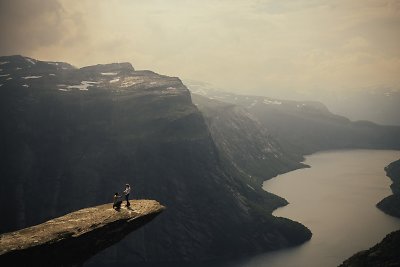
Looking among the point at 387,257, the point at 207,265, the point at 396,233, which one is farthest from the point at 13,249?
the point at 207,265

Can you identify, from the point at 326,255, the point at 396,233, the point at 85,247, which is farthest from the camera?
the point at 326,255

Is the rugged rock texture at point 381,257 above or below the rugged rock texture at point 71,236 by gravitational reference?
below

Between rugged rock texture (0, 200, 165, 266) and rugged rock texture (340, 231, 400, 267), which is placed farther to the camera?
rugged rock texture (340, 231, 400, 267)

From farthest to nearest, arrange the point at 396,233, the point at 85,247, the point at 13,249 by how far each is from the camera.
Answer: the point at 396,233 < the point at 85,247 < the point at 13,249

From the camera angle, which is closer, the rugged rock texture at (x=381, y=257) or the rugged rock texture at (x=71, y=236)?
the rugged rock texture at (x=71, y=236)

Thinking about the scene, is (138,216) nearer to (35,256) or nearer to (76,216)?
(76,216)
